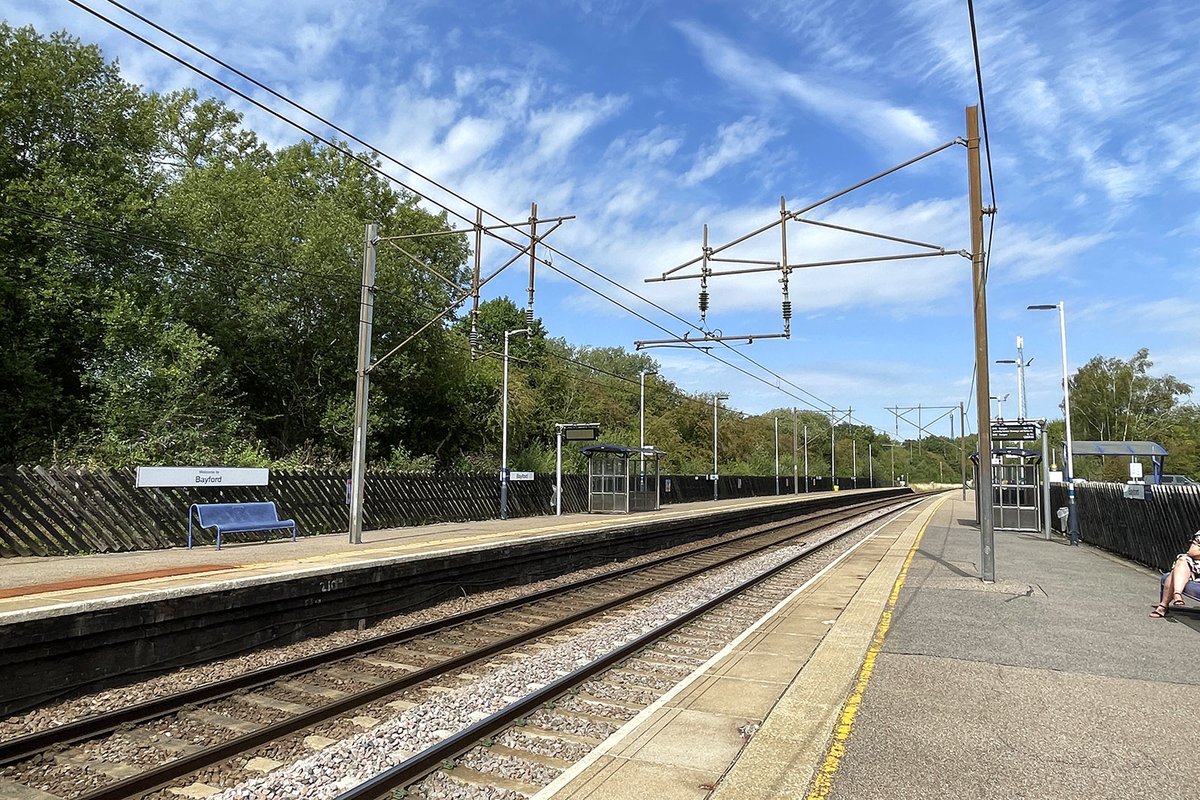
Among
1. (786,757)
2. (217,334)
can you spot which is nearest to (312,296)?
(217,334)

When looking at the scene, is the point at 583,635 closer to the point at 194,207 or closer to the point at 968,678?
the point at 968,678

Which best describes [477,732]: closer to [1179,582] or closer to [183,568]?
[183,568]

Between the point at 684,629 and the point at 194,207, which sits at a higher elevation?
the point at 194,207

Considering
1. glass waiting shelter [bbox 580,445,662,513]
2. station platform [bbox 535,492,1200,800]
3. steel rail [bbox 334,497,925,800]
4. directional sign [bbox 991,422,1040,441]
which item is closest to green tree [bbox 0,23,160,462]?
glass waiting shelter [bbox 580,445,662,513]

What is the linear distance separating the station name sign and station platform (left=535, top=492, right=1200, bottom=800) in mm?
11609

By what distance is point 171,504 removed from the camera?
1530cm

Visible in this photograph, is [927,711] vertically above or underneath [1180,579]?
underneath

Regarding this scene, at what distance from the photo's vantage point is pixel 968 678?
645 centimetres

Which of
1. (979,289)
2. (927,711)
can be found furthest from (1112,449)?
(927,711)

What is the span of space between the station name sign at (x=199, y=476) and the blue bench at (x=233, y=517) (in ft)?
1.92

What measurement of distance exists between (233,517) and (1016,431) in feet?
67.3

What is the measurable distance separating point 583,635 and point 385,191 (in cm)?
4186

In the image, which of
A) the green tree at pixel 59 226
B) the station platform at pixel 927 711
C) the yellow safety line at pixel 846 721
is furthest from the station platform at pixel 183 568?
the green tree at pixel 59 226

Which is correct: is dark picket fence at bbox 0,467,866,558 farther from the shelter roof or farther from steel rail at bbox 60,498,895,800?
the shelter roof
